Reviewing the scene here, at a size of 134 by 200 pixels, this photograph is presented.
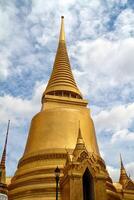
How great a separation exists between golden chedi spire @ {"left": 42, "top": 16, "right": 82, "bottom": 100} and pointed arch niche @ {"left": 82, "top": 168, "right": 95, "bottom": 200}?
41.3 ft

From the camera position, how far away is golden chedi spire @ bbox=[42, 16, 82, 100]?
33844 millimetres

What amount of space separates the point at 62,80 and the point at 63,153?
10.2m

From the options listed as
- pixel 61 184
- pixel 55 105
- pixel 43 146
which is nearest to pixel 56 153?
pixel 43 146

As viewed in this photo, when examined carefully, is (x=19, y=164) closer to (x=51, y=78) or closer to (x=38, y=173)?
(x=38, y=173)

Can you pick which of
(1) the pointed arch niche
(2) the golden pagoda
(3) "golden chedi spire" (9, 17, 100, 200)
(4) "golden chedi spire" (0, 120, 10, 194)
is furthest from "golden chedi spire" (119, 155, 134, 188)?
(4) "golden chedi spire" (0, 120, 10, 194)

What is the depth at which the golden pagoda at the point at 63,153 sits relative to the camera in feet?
73.5

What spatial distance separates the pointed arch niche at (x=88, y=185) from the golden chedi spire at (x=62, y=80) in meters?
12.6

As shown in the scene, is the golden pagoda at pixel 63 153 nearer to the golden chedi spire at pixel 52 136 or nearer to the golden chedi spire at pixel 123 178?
→ the golden chedi spire at pixel 52 136

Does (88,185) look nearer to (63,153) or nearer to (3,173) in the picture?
(63,153)

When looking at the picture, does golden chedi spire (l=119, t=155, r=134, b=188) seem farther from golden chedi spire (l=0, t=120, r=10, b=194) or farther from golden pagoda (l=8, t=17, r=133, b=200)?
golden chedi spire (l=0, t=120, r=10, b=194)

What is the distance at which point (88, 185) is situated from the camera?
2270cm

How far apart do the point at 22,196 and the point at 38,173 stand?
218 cm

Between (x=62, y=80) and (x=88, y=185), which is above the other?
(x=62, y=80)

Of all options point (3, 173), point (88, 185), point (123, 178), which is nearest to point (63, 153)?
point (88, 185)
